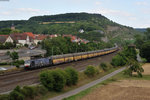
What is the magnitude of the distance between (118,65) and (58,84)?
4974 cm

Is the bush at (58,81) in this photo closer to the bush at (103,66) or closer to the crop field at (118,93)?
the crop field at (118,93)

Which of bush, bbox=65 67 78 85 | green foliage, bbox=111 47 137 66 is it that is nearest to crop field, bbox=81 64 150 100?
bush, bbox=65 67 78 85

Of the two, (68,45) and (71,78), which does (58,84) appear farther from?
(68,45)

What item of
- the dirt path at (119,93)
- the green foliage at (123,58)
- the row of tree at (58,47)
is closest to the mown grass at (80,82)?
the dirt path at (119,93)

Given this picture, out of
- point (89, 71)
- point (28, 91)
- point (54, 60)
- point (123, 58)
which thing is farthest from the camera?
point (123, 58)

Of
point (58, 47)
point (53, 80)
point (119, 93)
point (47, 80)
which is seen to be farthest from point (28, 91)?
point (58, 47)

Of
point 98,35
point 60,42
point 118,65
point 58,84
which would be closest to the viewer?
point 58,84

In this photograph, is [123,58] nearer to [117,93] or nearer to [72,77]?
[72,77]

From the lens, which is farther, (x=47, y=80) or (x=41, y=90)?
(x=47, y=80)

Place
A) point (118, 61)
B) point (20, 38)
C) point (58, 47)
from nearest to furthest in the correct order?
1. point (118, 61)
2. point (58, 47)
3. point (20, 38)

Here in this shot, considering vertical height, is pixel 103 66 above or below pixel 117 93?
above

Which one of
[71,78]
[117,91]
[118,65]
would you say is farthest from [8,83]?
[118,65]

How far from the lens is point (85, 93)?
40.1 m

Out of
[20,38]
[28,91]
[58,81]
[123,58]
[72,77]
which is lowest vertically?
[123,58]
